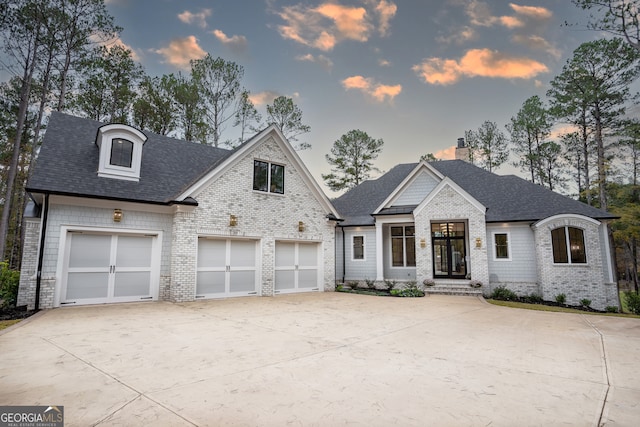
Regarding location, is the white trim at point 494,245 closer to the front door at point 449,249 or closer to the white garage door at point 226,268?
the front door at point 449,249

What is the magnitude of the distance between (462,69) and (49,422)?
1799 centimetres

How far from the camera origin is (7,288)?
9.15 metres

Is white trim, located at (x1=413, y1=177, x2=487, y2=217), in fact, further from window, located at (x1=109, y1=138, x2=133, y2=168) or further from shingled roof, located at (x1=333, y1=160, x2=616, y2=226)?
window, located at (x1=109, y1=138, x2=133, y2=168)

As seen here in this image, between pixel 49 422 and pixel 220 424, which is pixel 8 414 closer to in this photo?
pixel 49 422

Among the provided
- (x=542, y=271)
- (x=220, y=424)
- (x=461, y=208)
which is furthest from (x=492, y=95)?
(x=220, y=424)

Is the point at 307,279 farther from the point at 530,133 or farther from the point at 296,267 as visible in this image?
the point at 530,133

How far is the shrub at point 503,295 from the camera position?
1297 cm

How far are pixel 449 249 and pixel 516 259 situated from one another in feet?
9.11

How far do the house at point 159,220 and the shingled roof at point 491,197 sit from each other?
489 cm

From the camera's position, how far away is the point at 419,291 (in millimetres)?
13320

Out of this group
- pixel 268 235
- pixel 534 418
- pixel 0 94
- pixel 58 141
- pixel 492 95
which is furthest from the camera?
pixel 0 94

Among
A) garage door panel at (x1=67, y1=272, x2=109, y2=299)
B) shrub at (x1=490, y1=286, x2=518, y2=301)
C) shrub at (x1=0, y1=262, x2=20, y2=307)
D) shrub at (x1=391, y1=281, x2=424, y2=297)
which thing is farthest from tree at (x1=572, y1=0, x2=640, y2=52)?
shrub at (x1=0, y1=262, x2=20, y2=307)

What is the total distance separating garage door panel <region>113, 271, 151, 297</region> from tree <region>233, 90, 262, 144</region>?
15.4 metres

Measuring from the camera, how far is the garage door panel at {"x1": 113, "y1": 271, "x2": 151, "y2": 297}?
32.9ft
